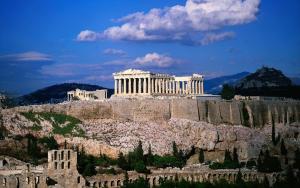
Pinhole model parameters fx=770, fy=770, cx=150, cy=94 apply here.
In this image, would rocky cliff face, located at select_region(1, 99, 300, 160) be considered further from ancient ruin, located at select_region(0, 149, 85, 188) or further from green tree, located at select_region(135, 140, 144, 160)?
ancient ruin, located at select_region(0, 149, 85, 188)

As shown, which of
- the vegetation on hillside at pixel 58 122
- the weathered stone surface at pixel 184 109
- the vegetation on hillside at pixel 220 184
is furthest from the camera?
the weathered stone surface at pixel 184 109

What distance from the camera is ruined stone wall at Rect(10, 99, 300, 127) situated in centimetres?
7550

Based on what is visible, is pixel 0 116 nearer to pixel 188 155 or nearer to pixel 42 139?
pixel 42 139

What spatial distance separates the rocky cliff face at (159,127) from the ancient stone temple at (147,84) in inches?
263

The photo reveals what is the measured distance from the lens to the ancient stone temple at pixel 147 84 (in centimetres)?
8588

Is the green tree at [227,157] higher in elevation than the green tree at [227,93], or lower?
lower

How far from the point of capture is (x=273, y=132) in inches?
3204

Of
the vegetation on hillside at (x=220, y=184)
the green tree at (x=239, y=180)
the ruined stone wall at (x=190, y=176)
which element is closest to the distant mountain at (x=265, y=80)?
the ruined stone wall at (x=190, y=176)

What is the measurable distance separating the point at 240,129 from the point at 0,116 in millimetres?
25877

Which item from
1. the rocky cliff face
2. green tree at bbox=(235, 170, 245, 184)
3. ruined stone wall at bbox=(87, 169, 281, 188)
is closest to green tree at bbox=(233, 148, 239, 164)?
the rocky cliff face

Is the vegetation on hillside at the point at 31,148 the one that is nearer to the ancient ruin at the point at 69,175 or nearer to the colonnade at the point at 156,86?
the ancient ruin at the point at 69,175

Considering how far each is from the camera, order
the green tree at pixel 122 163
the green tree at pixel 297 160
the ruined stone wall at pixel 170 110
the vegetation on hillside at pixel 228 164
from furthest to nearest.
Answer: the ruined stone wall at pixel 170 110 → the vegetation on hillside at pixel 228 164 → the green tree at pixel 297 160 → the green tree at pixel 122 163

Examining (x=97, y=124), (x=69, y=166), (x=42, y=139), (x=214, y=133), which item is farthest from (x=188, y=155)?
(x=69, y=166)

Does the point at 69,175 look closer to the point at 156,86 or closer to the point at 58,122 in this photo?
the point at 58,122
